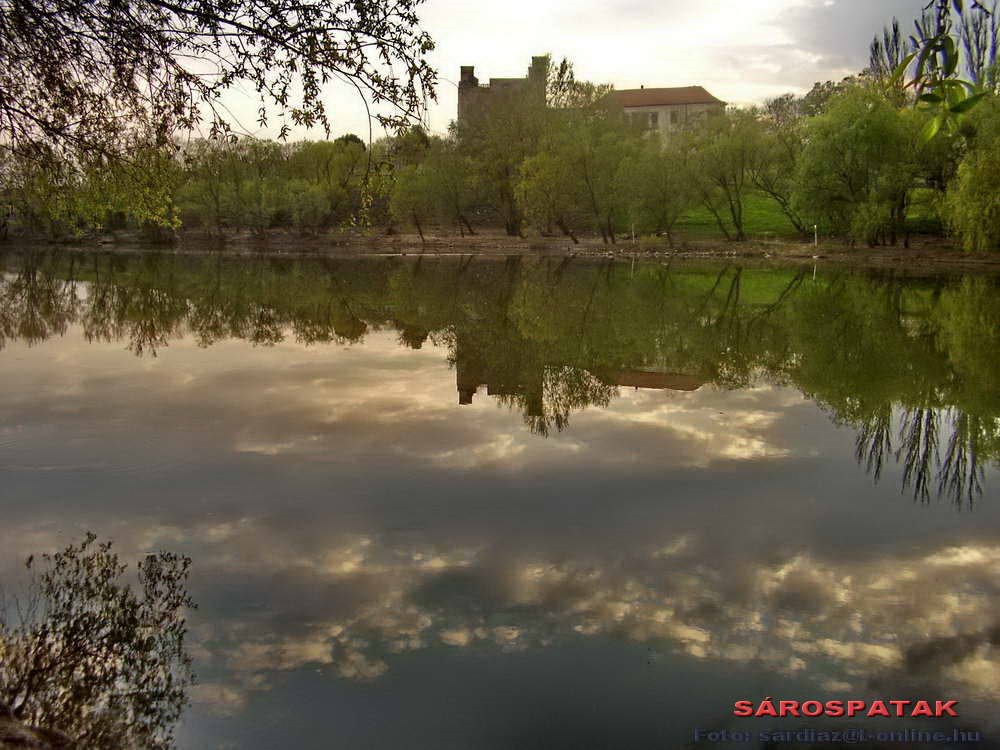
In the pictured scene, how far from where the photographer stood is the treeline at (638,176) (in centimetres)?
4997

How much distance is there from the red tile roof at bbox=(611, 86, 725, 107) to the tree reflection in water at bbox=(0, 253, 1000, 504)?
85.2m

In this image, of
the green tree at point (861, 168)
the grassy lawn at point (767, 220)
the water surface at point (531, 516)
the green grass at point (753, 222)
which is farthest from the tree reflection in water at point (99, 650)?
the green grass at point (753, 222)

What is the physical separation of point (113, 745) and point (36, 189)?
9.00 metres

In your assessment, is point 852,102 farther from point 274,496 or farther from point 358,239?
point 274,496

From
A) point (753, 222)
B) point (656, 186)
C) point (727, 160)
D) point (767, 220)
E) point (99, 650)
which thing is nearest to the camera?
point (99, 650)

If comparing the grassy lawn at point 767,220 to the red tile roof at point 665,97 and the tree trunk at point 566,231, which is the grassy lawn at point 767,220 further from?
the red tile roof at point 665,97

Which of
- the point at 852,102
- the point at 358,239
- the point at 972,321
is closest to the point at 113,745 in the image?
the point at 972,321

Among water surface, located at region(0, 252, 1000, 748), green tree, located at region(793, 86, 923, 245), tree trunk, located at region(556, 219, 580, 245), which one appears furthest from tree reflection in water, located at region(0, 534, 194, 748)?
tree trunk, located at region(556, 219, 580, 245)

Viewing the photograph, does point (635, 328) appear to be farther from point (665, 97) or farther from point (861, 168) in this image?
point (665, 97)

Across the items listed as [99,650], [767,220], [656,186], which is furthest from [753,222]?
[99,650]

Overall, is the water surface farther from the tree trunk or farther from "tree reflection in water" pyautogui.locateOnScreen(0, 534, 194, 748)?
the tree trunk

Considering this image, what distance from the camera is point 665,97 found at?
124375 millimetres

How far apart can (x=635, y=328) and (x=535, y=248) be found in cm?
4352

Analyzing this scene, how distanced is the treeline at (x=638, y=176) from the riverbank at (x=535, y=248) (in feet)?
4.02
